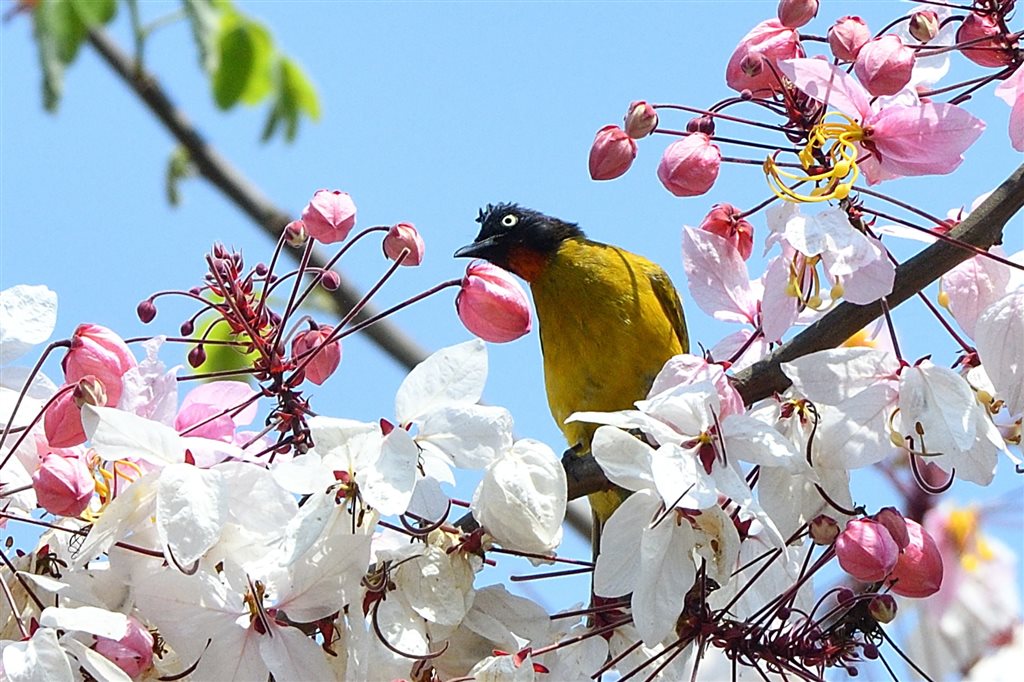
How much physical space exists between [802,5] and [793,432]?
0.61 m

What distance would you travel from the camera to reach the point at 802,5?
79.3 inches

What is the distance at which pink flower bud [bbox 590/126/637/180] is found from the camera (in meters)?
2.05

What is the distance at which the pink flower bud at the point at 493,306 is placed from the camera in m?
2.05

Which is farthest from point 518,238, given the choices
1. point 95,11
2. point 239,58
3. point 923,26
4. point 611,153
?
point 923,26

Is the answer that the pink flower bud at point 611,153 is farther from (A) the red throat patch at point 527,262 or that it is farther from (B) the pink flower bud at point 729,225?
(A) the red throat patch at point 527,262

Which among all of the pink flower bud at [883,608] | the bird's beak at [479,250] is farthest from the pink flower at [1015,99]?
the bird's beak at [479,250]

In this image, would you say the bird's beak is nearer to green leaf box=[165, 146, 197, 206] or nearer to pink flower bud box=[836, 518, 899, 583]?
green leaf box=[165, 146, 197, 206]

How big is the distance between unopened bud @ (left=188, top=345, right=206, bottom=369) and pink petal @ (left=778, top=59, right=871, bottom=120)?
930 millimetres

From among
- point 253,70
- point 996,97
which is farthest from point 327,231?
point 253,70

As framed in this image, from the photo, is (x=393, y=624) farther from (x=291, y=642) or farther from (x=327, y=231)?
(x=327, y=231)

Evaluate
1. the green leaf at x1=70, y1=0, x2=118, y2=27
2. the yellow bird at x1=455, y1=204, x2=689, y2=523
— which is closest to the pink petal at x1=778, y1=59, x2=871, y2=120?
the yellow bird at x1=455, y1=204, x2=689, y2=523

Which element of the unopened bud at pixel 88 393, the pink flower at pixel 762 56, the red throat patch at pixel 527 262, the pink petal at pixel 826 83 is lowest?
the unopened bud at pixel 88 393

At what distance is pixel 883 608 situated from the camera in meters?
1.83

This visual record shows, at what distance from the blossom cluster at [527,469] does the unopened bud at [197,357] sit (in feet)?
0.13
